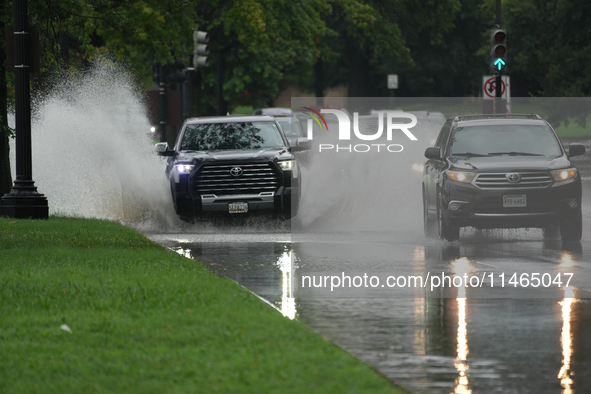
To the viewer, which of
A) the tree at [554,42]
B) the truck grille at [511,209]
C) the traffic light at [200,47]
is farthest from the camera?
the tree at [554,42]

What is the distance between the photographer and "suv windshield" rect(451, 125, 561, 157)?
18297 millimetres

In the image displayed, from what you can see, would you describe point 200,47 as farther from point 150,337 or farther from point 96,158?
point 150,337

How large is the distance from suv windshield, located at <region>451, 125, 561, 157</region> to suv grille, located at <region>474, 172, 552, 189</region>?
74cm

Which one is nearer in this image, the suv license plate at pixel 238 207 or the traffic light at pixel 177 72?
the suv license plate at pixel 238 207

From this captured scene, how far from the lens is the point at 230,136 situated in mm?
21719

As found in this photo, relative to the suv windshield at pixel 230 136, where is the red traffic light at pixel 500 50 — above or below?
above

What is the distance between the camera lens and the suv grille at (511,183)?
17438 millimetres

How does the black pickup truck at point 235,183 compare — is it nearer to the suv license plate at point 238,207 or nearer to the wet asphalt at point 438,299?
the suv license plate at point 238,207

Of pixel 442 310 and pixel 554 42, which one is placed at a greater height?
pixel 554 42

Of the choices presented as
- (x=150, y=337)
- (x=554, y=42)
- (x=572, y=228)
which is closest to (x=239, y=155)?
(x=572, y=228)

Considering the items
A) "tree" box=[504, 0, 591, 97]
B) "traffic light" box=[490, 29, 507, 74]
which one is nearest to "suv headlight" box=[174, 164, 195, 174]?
"traffic light" box=[490, 29, 507, 74]

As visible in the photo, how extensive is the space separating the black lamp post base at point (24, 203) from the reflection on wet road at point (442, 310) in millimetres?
2854

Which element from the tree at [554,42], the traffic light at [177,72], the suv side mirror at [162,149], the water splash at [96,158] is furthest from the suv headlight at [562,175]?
the tree at [554,42]

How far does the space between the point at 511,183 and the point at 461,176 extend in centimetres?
75
